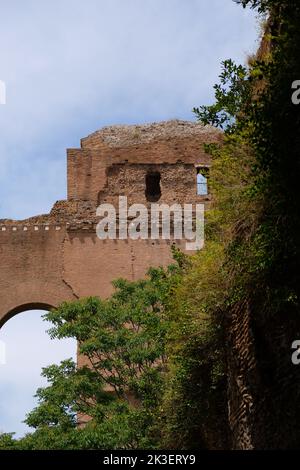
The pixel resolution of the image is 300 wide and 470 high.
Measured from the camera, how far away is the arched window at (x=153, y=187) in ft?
92.7

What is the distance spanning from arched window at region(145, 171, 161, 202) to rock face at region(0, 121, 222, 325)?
0.27 feet

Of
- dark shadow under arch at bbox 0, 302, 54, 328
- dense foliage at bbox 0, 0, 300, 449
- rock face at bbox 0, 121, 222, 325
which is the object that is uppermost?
rock face at bbox 0, 121, 222, 325

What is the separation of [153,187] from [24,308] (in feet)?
15.5

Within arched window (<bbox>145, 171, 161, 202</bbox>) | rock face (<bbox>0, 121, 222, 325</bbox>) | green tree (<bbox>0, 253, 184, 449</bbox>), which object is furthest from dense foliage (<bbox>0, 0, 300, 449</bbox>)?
arched window (<bbox>145, 171, 161, 202</bbox>)

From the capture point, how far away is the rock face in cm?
2603

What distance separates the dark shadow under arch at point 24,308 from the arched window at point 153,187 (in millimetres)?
3900

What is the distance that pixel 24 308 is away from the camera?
2625cm

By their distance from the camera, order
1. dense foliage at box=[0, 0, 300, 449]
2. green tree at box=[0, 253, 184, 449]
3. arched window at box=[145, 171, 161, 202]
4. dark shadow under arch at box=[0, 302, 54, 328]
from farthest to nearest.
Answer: arched window at box=[145, 171, 161, 202] → dark shadow under arch at box=[0, 302, 54, 328] → green tree at box=[0, 253, 184, 449] → dense foliage at box=[0, 0, 300, 449]

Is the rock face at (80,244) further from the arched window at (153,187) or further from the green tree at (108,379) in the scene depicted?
the green tree at (108,379)

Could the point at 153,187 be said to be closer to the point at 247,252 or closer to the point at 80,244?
the point at 80,244

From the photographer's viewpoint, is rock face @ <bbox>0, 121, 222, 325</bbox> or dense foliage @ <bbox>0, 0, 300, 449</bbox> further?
rock face @ <bbox>0, 121, 222, 325</bbox>

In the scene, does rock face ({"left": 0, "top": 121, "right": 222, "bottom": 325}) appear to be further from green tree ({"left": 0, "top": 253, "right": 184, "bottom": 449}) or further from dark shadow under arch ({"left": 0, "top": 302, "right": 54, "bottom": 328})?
green tree ({"left": 0, "top": 253, "right": 184, "bottom": 449})

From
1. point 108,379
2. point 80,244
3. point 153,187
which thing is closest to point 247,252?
point 108,379

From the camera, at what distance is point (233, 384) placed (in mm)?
9086
